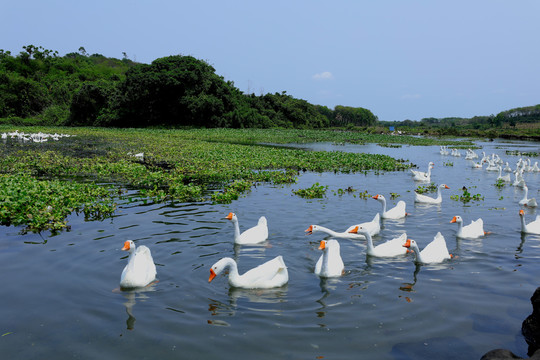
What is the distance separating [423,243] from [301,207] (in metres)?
4.36

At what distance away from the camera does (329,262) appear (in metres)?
8.04

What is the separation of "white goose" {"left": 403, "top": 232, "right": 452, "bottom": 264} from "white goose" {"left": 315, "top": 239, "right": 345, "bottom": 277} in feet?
5.28

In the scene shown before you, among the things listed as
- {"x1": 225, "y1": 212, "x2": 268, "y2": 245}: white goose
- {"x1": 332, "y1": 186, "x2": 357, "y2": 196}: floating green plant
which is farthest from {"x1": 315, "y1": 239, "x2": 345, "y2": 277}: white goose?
{"x1": 332, "y1": 186, "x2": 357, "y2": 196}: floating green plant

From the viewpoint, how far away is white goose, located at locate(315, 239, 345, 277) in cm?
800

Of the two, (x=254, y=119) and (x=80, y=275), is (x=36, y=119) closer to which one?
(x=254, y=119)

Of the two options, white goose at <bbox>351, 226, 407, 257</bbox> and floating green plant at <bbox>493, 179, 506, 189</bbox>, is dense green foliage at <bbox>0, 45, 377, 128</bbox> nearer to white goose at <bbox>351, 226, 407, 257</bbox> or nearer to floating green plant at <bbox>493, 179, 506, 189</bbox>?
floating green plant at <bbox>493, 179, 506, 189</bbox>

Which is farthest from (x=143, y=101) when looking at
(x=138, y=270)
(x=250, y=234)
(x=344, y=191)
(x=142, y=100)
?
(x=138, y=270)

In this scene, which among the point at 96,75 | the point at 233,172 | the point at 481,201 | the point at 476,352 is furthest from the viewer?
the point at 96,75

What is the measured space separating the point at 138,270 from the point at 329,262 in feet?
11.5

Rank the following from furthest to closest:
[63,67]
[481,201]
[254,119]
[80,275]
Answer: [63,67], [254,119], [481,201], [80,275]

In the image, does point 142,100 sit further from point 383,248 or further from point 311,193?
point 383,248

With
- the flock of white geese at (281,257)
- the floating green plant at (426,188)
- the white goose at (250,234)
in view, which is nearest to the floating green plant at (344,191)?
the floating green plant at (426,188)

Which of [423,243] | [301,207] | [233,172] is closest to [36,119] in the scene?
[233,172]

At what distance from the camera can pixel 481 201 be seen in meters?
16.0
